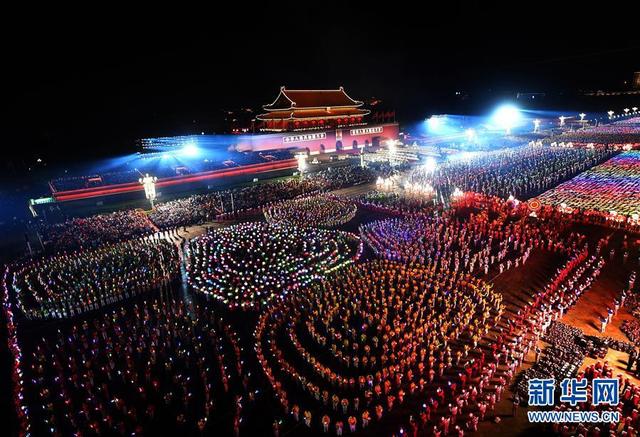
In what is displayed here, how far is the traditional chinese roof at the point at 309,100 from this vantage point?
56188mm

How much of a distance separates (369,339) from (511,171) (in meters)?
30.4

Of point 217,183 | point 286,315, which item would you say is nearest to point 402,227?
point 286,315

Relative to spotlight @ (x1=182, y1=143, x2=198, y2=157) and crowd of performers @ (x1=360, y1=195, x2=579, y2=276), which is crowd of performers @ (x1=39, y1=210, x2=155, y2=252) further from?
spotlight @ (x1=182, y1=143, x2=198, y2=157)

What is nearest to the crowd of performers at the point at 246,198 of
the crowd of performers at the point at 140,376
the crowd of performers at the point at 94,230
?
the crowd of performers at the point at 94,230

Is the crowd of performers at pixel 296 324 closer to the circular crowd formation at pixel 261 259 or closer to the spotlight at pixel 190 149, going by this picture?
the circular crowd formation at pixel 261 259

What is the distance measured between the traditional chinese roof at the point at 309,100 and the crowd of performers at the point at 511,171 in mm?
21702

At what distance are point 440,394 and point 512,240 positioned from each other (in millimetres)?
14229

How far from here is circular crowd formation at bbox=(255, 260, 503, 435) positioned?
11836 mm

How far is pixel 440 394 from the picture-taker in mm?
11297

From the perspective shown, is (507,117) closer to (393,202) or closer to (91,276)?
(393,202)

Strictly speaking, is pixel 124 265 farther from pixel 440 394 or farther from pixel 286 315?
pixel 440 394

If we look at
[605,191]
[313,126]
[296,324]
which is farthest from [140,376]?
[313,126]

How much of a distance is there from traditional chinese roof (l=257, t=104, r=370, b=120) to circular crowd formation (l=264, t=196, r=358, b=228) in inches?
1041

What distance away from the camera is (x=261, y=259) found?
855 inches
